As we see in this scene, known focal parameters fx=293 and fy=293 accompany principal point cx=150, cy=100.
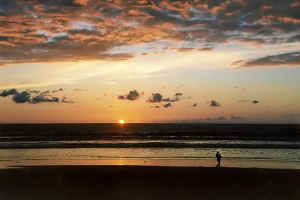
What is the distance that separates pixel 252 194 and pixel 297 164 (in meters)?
14.7

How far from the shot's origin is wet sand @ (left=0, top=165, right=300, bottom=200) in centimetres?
1675

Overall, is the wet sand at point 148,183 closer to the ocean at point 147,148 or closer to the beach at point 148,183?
the beach at point 148,183

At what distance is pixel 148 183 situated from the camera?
2009 centimetres

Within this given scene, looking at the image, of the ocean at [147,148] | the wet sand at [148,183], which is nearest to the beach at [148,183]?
the wet sand at [148,183]

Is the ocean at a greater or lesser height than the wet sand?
greater

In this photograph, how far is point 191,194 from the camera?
16.9 metres

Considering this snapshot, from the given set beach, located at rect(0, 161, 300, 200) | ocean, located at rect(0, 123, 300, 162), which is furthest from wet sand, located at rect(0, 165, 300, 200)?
ocean, located at rect(0, 123, 300, 162)

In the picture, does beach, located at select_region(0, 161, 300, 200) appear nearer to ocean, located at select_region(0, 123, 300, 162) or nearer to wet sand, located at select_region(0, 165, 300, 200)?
wet sand, located at select_region(0, 165, 300, 200)

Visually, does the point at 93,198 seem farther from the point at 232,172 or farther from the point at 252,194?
the point at 232,172

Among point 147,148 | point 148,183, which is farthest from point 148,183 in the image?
point 147,148

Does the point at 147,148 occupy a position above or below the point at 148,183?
above

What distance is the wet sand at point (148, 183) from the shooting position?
16.8m

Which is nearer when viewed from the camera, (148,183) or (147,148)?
(148,183)

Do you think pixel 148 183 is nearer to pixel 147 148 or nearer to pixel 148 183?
pixel 148 183
